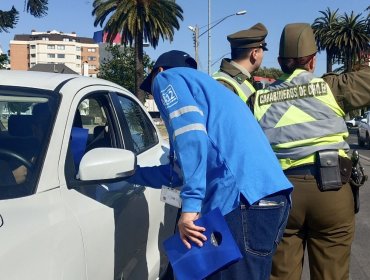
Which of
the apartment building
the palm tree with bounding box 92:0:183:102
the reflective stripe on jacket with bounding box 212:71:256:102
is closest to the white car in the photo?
the reflective stripe on jacket with bounding box 212:71:256:102

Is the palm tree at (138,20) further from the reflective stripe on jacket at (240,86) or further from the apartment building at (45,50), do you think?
the apartment building at (45,50)

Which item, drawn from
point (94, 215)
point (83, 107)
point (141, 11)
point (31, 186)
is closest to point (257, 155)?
point (94, 215)


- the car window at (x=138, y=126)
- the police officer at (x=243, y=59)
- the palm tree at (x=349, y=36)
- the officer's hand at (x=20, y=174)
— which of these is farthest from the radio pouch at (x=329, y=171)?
the palm tree at (x=349, y=36)

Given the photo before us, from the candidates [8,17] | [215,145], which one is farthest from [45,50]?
[215,145]

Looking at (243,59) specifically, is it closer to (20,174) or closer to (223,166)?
A: (223,166)

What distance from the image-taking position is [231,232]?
7.24 feet

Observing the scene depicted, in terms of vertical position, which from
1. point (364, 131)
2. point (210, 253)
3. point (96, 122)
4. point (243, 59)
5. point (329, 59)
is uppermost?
point (329, 59)

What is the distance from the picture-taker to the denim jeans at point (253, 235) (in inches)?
86.9

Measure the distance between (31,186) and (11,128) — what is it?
29.7 inches

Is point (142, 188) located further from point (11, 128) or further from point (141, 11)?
point (141, 11)

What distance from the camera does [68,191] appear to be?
2.21 meters

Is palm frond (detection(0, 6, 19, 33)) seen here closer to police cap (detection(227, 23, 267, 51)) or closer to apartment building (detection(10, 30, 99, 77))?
police cap (detection(227, 23, 267, 51))

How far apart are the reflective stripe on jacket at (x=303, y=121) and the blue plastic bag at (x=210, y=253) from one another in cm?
92

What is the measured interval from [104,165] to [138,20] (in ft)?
101
